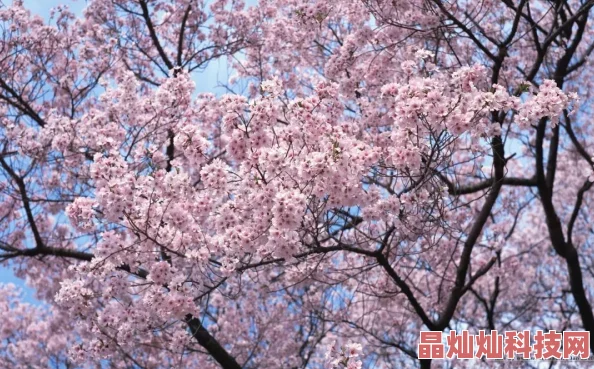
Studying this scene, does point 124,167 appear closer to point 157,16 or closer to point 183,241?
point 183,241

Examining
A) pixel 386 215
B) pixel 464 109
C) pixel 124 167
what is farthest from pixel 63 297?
pixel 464 109

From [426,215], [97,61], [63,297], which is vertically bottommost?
[63,297]

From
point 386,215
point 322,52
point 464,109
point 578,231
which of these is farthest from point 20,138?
point 578,231

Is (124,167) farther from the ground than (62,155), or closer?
closer

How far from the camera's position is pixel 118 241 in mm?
5004

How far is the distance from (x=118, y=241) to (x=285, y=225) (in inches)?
65.7

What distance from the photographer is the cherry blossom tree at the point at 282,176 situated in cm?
456

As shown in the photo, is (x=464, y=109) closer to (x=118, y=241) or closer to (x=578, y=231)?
(x=118, y=241)

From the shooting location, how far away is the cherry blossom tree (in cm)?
456

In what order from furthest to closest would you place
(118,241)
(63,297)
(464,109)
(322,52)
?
(322,52)
(63,297)
(118,241)
(464,109)

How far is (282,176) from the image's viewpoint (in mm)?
4473

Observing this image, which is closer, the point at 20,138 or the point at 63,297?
the point at 63,297

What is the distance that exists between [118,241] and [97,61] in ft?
19.6

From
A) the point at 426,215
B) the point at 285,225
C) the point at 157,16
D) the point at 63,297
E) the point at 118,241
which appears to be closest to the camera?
the point at 285,225
